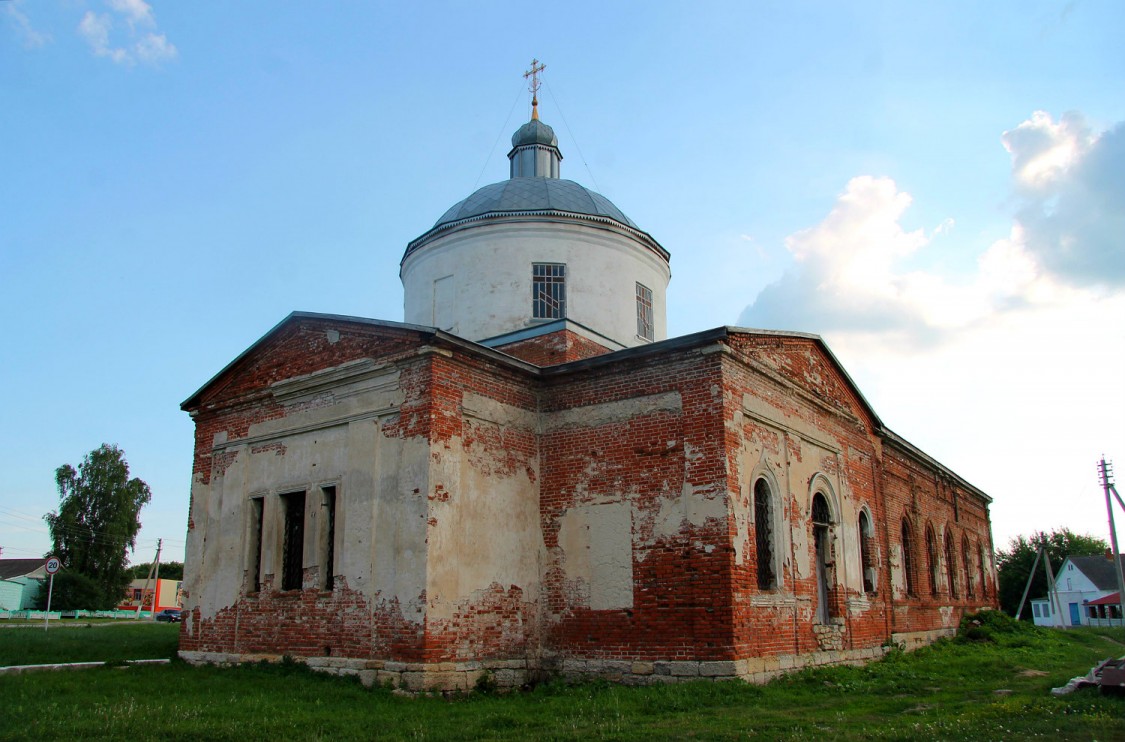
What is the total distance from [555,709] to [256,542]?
6.68m

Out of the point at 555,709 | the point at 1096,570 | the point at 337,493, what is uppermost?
the point at 337,493

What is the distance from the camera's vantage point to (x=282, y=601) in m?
13.2

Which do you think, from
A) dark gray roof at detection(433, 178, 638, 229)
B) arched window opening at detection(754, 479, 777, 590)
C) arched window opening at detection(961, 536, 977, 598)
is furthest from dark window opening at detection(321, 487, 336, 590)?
arched window opening at detection(961, 536, 977, 598)

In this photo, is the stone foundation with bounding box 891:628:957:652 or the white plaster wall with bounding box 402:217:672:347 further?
Result: the stone foundation with bounding box 891:628:957:652

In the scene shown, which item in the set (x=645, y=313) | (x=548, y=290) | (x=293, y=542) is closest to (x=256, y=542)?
(x=293, y=542)

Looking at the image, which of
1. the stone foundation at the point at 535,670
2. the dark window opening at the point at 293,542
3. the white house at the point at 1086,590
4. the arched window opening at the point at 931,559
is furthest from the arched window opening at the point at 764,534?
the white house at the point at 1086,590

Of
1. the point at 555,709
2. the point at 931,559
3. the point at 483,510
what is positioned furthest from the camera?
the point at 931,559

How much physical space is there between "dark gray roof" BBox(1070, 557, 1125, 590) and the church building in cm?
4989

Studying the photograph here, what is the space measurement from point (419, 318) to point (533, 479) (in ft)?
18.9

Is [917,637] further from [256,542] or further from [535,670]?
[256,542]

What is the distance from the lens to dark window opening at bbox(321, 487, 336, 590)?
502 inches

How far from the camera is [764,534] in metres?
13.0

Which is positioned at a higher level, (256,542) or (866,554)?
(256,542)

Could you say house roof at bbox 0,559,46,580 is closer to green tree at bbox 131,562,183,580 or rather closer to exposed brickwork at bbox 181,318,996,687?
green tree at bbox 131,562,183,580
